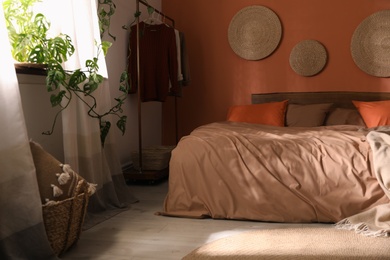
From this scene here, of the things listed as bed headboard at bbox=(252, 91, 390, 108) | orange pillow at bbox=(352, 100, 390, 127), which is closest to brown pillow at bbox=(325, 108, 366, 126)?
orange pillow at bbox=(352, 100, 390, 127)

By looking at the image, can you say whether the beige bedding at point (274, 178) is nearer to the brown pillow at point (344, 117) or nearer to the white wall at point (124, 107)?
the white wall at point (124, 107)

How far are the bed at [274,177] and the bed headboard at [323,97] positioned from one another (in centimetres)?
145

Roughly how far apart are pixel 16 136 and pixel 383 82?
388 centimetres

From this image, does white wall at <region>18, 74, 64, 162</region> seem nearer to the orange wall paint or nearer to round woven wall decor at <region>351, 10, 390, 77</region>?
the orange wall paint

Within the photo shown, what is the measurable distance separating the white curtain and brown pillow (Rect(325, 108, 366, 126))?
121 inches

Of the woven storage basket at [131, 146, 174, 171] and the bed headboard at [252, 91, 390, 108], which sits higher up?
the bed headboard at [252, 91, 390, 108]

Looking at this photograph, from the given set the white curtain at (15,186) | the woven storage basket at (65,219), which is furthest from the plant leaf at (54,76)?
the woven storage basket at (65,219)

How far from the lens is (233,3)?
191 inches

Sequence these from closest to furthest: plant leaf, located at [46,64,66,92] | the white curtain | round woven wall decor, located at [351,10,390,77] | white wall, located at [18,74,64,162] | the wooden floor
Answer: the white curtain, the wooden floor, plant leaf, located at [46,64,66,92], white wall, located at [18,74,64,162], round woven wall decor, located at [351,10,390,77]

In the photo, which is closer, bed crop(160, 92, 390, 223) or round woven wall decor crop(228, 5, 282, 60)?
bed crop(160, 92, 390, 223)

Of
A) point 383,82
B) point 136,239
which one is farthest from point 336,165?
point 383,82

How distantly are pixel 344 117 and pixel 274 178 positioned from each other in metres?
1.74

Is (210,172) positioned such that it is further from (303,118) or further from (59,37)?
(303,118)

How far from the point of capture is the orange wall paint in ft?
14.8
